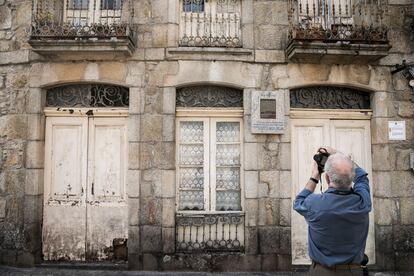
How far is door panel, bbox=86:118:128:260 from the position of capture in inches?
267

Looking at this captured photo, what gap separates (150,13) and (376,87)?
4.11m

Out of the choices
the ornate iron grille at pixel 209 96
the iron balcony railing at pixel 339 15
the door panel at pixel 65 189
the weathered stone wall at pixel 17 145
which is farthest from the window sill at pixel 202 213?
the iron balcony railing at pixel 339 15

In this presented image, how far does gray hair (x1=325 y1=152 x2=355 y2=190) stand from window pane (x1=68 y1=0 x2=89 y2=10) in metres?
5.75

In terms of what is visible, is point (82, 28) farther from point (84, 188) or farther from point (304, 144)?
point (304, 144)

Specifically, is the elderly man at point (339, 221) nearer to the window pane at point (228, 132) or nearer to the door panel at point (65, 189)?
the window pane at point (228, 132)

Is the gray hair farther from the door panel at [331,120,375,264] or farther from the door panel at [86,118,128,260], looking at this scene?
the door panel at [86,118,128,260]

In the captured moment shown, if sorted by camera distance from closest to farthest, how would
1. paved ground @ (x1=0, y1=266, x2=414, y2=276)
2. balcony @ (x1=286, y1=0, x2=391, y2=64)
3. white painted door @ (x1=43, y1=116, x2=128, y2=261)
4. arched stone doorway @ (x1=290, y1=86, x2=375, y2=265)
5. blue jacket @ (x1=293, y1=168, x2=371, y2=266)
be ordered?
blue jacket @ (x1=293, y1=168, x2=371, y2=266) < paved ground @ (x1=0, y1=266, x2=414, y2=276) < balcony @ (x1=286, y1=0, x2=391, y2=64) < white painted door @ (x1=43, y1=116, x2=128, y2=261) < arched stone doorway @ (x1=290, y1=86, x2=375, y2=265)

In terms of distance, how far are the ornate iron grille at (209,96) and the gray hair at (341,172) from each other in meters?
4.03

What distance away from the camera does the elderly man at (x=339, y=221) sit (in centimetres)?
302

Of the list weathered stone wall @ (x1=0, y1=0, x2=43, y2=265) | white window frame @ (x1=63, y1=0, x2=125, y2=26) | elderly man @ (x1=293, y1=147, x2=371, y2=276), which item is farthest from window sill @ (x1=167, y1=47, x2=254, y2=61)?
elderly man @ (x1=293, y1=147, x2=371, y2=276)

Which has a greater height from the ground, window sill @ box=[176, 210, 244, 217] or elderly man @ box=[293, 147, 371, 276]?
elderly man @ box=[293, 147, 371, 276]

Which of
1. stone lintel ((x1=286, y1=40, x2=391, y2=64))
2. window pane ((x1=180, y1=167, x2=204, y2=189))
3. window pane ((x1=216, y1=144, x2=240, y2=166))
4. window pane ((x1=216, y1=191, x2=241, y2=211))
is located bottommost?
window pane ((x1=216, y1=191, x2=241, y2=211))

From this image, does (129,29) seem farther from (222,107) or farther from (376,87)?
(376,87)

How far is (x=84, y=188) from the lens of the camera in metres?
6.87
